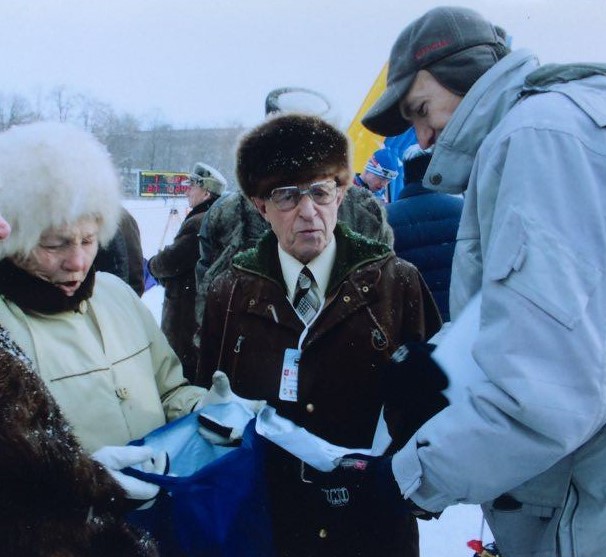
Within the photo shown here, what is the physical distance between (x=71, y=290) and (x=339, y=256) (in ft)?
2.88

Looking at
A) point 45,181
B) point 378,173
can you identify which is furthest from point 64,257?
point 378,173

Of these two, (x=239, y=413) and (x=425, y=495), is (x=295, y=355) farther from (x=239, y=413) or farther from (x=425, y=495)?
(x=425, y=495)

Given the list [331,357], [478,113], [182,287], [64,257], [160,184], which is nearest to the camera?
[478,113]

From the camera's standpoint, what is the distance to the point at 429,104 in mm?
1605

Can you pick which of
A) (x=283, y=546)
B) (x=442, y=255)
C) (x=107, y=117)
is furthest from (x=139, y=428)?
(x=107, y=117)

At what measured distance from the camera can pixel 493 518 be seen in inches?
56.2

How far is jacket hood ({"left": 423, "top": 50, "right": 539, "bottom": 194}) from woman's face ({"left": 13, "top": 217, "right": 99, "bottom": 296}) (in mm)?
1020

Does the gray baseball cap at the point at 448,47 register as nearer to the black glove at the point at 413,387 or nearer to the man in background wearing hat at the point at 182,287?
the black glove at the point at 413,387

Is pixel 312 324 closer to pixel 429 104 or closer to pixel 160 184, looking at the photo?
pixel 429 104

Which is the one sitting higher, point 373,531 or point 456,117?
point 456,117

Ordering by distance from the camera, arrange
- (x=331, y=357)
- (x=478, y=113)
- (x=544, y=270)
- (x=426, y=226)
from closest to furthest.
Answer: (x=544, y=270), (x=478, y=113), (x=331, y=357), (x=426, y=226)

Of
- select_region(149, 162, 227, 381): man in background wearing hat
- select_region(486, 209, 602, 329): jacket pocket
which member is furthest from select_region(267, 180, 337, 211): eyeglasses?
select_region(149, 162, 227, 381): man in background wearing hat

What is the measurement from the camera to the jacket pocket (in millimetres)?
1079

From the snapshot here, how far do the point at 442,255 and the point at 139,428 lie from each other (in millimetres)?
2310
